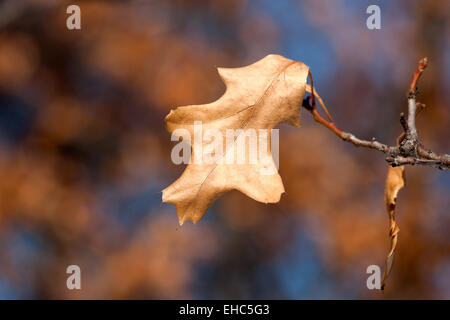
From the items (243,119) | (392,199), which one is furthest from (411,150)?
(243,119)

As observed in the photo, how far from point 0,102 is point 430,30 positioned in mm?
4484

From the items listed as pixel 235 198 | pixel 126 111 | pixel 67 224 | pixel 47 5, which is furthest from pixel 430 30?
pixel 67 224

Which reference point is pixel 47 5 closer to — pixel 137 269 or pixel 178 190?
pixel 137 269

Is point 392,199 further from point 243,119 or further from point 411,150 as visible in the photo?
point 243,119

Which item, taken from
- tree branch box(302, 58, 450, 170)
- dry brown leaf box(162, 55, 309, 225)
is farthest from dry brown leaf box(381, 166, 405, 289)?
dry brown leaf box(162, 55, 309, 225)

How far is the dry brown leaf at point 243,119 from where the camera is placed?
737mm

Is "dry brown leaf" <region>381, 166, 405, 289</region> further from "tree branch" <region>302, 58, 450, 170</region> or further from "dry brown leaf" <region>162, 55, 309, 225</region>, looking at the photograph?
"dry brown leaf" <region>162, 55, 309, 225</region>

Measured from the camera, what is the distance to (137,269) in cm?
400

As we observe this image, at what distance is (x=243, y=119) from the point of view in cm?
78

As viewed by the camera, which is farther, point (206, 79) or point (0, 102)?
point (206, 79)

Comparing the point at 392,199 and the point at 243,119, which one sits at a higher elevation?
the point at 243,119

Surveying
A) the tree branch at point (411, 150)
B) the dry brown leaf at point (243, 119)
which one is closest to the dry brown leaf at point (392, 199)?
the tree branch at point (411, 150)

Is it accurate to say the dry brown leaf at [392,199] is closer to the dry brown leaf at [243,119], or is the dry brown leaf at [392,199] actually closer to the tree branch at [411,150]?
the tree branch at [411,150]

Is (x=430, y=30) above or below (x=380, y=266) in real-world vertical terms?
above
